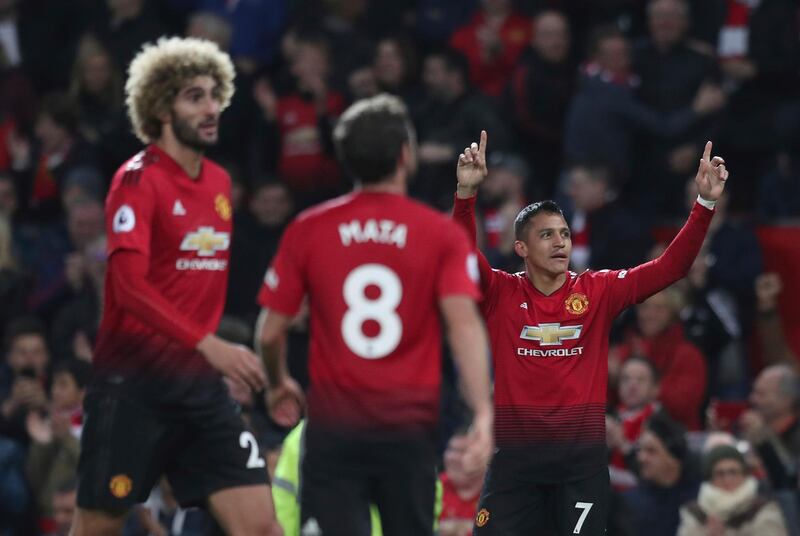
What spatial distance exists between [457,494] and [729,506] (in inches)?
63.1

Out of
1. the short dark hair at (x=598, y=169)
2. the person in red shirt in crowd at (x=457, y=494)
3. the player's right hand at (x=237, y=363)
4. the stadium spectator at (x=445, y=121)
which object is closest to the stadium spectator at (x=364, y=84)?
the stadium spectator at (x=445, y=121)

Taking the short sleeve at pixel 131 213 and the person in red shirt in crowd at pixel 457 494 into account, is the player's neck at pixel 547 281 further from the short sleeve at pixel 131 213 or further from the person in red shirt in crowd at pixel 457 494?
the person in red shirt in crowd at pixel 457 494

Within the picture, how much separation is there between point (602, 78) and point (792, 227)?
183 centimetres

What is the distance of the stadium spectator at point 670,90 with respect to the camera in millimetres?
12492

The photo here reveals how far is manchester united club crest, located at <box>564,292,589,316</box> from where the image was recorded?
24.6ft

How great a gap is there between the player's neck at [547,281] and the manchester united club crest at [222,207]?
1.43 meters

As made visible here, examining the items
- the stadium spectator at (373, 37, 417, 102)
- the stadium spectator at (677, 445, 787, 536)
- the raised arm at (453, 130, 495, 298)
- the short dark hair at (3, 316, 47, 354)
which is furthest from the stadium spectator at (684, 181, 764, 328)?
the short dark hair at (3, 316, 47, 354)

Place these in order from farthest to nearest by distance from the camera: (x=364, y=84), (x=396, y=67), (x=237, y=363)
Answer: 1. (x=364, y=84)
2. (x=396, y=67)
3. (x=237, y=363)

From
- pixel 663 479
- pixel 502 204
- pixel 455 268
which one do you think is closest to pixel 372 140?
pixel 455 268

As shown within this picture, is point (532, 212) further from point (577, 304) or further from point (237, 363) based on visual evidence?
point (237, 363)

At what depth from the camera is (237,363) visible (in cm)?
662

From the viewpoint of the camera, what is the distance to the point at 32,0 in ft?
50.5

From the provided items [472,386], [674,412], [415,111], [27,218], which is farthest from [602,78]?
[472,386]

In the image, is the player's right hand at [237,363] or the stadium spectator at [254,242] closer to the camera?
the player's right hand at [237,363]
